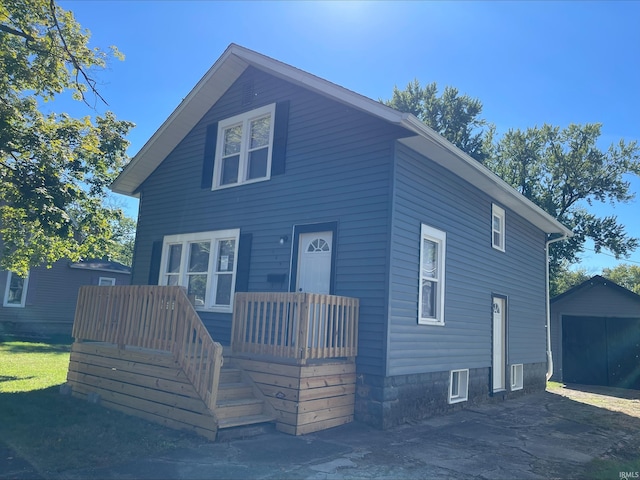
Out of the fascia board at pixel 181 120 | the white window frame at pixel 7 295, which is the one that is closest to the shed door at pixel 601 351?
the fascia board at pixel 181 120

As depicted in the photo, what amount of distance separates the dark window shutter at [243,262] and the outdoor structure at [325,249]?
3 centimetres

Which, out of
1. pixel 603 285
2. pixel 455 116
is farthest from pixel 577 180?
pixel 603 285

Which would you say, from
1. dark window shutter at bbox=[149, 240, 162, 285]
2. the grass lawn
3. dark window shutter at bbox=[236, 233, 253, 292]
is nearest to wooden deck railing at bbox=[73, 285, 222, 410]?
the grass lawn

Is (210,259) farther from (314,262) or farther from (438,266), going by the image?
(438,266)

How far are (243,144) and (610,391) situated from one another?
44.0 ft

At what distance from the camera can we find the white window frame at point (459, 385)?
9.73 m

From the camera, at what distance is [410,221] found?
8.34 meters

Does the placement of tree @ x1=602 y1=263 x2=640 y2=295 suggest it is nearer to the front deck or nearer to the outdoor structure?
the outdoor structure

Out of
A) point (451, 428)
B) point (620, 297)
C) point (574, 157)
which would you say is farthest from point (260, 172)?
point (574, 157)

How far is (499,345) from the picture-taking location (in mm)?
11945

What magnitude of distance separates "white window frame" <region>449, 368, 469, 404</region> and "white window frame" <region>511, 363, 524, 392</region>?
310cm

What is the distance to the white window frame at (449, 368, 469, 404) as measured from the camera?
973 cm

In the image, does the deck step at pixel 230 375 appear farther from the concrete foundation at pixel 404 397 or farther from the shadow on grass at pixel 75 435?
the concrete foundation at pixel 404 397

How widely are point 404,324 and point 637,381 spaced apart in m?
12.0
